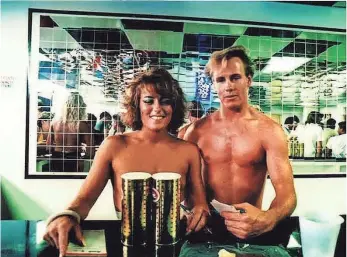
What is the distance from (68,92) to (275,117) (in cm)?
82

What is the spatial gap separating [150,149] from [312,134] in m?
0.68

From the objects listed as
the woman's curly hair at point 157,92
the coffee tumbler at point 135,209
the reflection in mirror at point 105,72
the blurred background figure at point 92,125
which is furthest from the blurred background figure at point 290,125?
the blurred background figure at point 92,125

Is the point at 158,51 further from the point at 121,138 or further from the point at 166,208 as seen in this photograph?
the point at 166,208

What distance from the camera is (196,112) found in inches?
52.6

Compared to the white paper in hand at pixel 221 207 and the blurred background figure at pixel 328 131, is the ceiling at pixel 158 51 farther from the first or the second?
the white paper in hand at pixel 221 207

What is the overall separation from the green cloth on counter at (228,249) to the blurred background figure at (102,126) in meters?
0.50

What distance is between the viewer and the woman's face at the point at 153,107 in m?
1.30

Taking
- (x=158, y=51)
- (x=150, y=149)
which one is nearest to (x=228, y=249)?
(x=150, y=149)

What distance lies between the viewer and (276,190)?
1358 mm

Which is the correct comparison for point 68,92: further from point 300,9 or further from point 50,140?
point 300,9

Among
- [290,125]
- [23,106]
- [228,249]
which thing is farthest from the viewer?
[290,125]

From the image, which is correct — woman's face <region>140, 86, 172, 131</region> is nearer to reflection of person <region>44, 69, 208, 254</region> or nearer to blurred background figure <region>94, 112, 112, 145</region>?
reflection of person <region>44, 69, 208, 254</region>

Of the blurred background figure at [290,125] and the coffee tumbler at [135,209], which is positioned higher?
the blurred background figure at [290,125]

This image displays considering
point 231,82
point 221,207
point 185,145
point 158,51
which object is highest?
point 158,51
